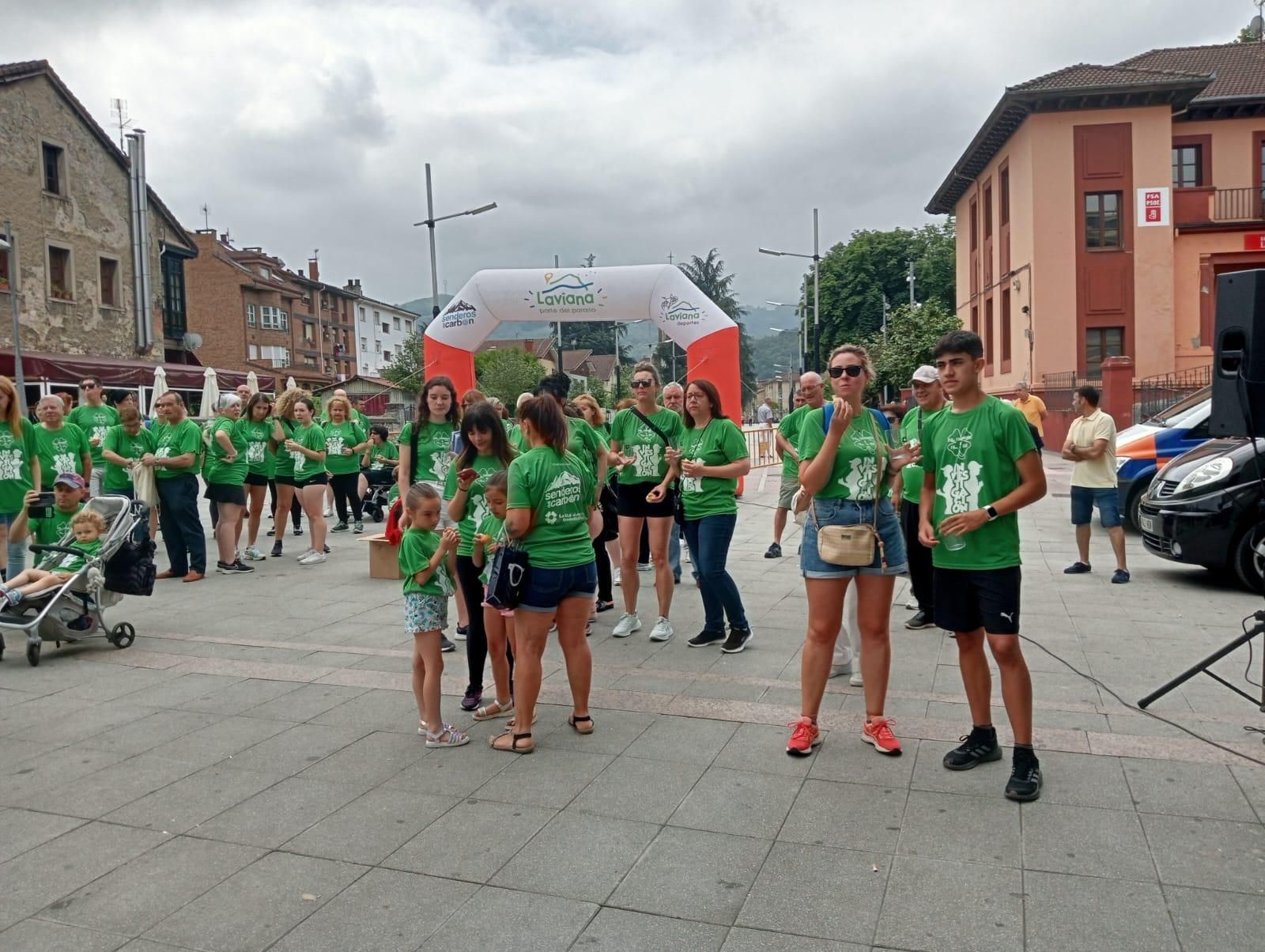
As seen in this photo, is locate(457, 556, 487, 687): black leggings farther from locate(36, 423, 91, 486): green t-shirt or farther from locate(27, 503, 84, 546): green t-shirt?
locate(36, 423, 91, 486): green t-shirt

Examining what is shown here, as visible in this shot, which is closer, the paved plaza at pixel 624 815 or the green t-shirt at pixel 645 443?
the paved plaza at pixel 624 815

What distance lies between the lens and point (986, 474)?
4227 millimetres

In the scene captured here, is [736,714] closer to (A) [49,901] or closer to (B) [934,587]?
(B) [934,587]

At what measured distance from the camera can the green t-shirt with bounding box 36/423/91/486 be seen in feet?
28.9

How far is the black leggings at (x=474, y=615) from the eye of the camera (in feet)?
18.3

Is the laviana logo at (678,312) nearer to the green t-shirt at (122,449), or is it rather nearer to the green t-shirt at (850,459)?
the green t-shirt at (122,449)

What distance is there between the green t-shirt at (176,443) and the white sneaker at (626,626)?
494 centimetres

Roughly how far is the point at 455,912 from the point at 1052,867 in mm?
2034

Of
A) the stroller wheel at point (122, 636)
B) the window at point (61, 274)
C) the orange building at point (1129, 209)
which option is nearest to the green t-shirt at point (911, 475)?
the stroller wheel at point (122, 636)

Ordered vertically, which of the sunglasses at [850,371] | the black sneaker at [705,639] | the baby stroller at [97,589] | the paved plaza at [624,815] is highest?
the sunglasses at [850,371]

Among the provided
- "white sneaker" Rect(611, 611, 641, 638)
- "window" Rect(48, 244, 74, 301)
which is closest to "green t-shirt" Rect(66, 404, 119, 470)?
"white sneaker" Rect(611, 611, 641, 638)

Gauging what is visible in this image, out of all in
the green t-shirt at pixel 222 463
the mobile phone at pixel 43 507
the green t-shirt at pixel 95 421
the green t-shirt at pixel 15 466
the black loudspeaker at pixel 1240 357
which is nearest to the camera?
the black loudspeaker at pixel 1240 357

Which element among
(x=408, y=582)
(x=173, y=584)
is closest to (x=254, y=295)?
(x=173, y=584)

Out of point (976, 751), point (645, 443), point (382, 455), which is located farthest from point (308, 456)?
point (976, 751)
